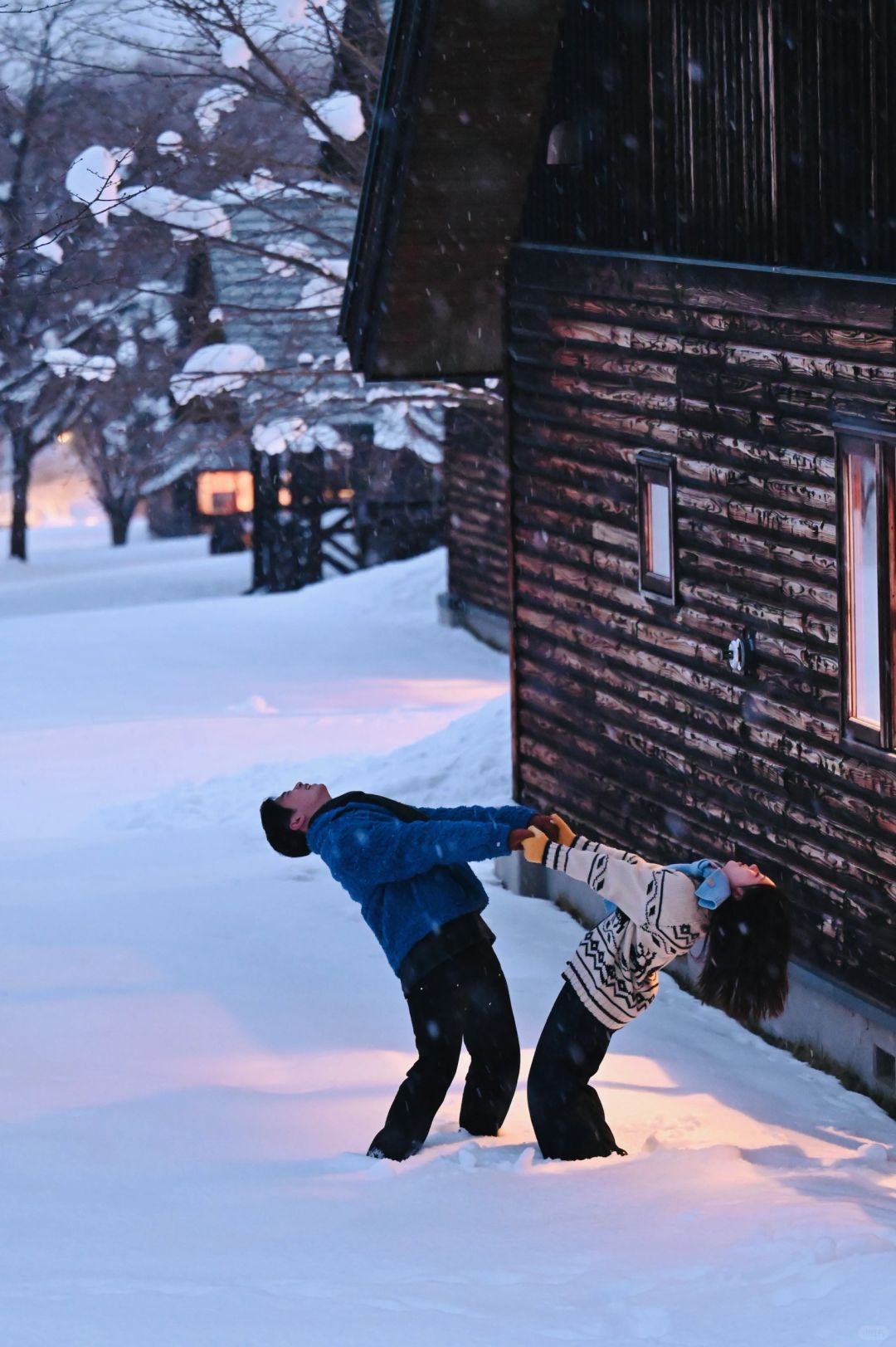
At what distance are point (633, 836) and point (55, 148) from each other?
64.3 ft

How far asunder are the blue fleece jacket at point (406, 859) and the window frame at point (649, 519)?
11.0ft

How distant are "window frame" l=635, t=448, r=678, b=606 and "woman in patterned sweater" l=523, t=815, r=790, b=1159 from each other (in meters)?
3.53

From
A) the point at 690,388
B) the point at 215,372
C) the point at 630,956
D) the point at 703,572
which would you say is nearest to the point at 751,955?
the point at 630,956

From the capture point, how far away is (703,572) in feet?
30.4

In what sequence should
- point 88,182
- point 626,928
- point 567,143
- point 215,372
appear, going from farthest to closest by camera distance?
point 215,372 → point 567,143 → point 88,182 → point 626,928

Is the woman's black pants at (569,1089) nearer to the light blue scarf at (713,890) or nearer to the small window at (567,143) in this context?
the light blue scarf at (713,890)

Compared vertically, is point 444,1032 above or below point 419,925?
below

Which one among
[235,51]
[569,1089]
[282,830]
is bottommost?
[569,1089]

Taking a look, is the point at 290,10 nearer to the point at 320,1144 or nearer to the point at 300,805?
the point at 300,805

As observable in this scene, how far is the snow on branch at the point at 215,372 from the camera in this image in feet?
58.7

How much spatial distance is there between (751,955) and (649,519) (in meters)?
4.38

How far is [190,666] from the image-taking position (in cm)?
2223

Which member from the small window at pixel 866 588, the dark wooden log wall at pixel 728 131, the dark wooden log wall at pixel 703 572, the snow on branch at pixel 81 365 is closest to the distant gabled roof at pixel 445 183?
the dark wooden log wall at pixel 728 131

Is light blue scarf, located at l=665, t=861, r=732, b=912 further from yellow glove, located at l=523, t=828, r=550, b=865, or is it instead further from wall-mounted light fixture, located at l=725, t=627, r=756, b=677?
wall-mounted light fixture, located at l=725, t=627, r=756, b=677
